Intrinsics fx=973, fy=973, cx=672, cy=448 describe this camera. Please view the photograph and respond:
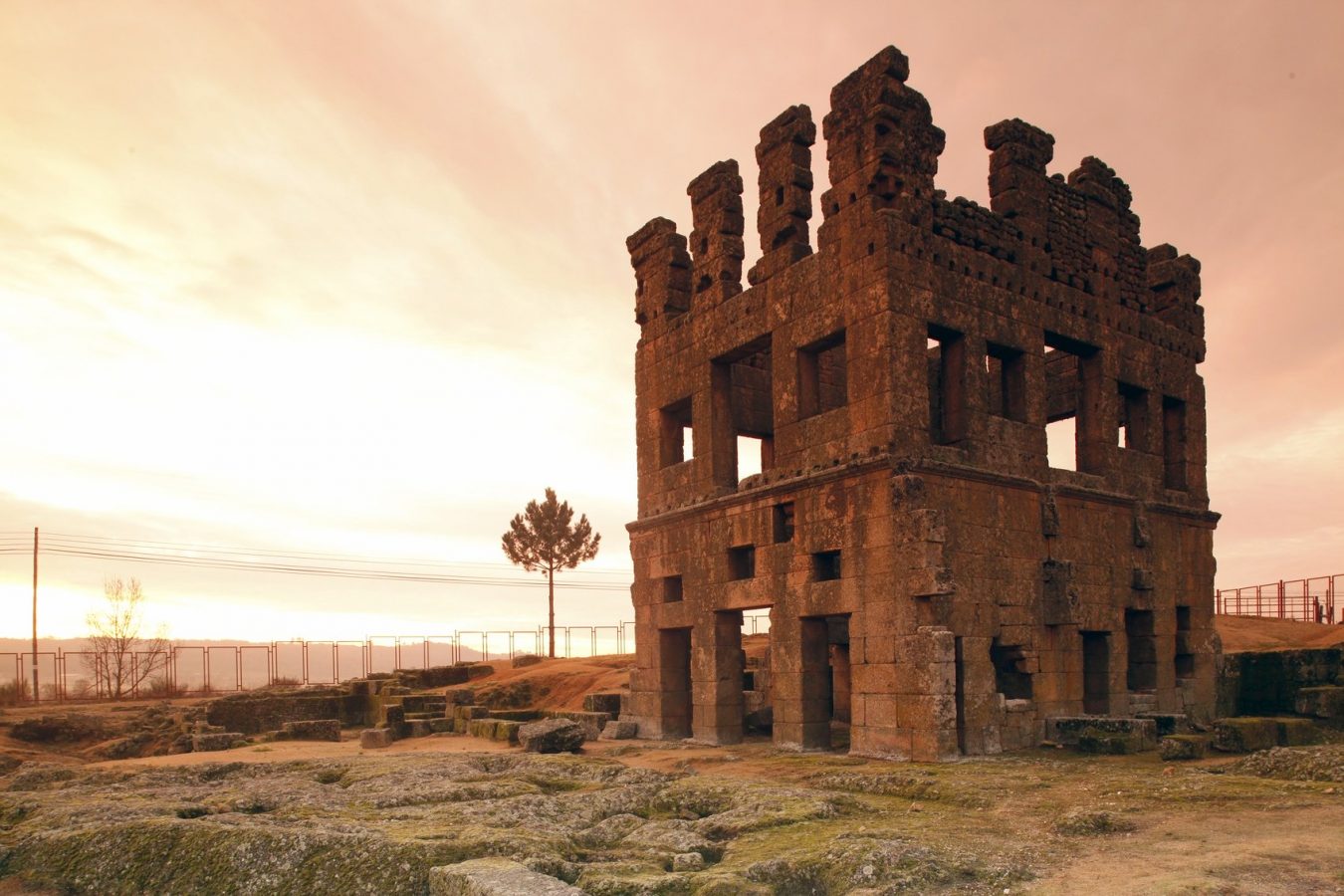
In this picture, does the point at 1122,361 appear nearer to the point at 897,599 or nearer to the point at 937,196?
the point at 937,196

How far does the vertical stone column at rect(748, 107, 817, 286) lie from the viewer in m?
16.7

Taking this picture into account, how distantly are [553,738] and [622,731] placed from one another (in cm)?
308

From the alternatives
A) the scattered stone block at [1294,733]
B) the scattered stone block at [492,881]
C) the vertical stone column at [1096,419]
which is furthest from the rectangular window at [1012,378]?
the scattered stone block at [492,881]

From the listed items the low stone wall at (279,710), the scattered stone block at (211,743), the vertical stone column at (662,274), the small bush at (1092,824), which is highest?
the vertical stone column at (662,274)

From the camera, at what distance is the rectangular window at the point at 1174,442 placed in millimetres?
19250

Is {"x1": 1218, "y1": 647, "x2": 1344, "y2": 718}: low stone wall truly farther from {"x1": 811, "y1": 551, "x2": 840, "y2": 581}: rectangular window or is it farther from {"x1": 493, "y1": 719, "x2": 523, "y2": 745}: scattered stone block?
{"x1": 493, "y1": 719, "x2": 523, "y2": 745}: scattered stone block

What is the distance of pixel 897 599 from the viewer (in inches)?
545

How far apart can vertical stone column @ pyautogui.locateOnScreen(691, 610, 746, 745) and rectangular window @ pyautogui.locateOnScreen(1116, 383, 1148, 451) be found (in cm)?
826

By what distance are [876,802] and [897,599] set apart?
4155mm

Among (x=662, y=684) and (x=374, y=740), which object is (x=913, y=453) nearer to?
(x=662, y=684)

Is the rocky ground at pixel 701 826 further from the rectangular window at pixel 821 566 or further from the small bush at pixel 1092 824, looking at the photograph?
the rectangular window at pixel 821 566

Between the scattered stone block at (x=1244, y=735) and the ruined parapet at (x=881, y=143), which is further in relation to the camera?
the ruined parapet at (x=881, y=143)

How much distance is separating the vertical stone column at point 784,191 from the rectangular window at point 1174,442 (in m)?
8.39

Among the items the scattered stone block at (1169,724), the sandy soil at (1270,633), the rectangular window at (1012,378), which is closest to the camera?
the scattered stone block at (1169,724)
